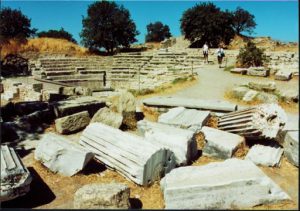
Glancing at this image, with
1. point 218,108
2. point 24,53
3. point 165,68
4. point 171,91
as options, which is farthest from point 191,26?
point 218,108

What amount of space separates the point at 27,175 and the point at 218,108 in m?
5.06

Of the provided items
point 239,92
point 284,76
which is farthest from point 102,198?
point 284,76

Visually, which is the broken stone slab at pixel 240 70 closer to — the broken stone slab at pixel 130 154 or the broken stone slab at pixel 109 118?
the broken stone slab at pixel 109 118

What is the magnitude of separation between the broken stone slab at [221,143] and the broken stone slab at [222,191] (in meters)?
1.55

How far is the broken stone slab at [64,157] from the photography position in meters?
6.52

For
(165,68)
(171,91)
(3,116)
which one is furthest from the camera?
(165,68)

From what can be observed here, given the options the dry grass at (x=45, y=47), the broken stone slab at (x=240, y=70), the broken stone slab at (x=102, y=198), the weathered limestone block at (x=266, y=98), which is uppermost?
the dry grass at (x=45, y=47)

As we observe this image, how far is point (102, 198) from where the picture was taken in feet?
16.5

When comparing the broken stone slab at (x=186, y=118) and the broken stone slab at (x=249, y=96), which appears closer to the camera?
the broken stone slab at (x=186, y=118)

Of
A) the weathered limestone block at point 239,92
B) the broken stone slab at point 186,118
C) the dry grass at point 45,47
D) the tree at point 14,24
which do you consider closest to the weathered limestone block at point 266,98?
the weathered limestone block at point 239,92

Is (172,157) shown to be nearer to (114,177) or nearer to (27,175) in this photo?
(114,177)

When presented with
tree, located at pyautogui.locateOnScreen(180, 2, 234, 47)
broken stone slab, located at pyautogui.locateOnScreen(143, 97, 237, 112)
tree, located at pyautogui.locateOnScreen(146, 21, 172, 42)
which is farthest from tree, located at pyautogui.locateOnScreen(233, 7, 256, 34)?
broken stone slab, located at pyautogui.locateOnScreen(143, 97, 237, 112)

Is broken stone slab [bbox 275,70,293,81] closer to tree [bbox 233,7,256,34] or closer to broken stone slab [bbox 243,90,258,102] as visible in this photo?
broken stone slab [bbox 243,90,258,102]

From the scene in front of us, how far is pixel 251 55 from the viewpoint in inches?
723
